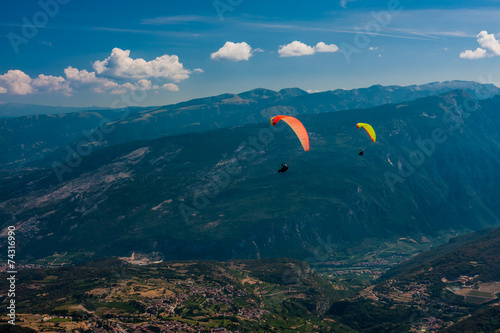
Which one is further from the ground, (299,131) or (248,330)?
(299,131)

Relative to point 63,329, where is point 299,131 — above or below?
above

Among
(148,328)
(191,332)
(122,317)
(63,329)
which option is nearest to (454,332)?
(191,332)

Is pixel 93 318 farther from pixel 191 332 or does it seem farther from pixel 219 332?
pixel 219 332

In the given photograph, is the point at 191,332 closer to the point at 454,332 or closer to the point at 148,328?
the point at 148,328

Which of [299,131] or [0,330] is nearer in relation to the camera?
[299,131]

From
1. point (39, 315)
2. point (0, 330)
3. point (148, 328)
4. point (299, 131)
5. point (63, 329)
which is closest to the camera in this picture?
point (299, 131)

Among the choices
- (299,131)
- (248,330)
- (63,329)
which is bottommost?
(248,330)

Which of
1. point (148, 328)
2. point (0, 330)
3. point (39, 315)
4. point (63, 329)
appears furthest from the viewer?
point (39, 315)

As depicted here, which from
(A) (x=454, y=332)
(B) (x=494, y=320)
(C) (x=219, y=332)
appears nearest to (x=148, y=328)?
(C) (x=219, y=332)

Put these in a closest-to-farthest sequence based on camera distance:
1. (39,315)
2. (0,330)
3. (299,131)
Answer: (299,131) → (0,330) → (39,315)
